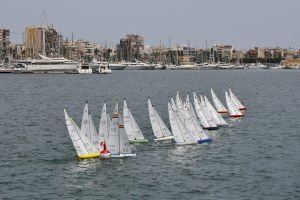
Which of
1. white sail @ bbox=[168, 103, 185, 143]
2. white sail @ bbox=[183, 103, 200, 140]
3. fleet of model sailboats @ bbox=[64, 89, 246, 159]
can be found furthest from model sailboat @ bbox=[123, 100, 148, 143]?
white sail @ bbox=[183, 103, 200, 140]

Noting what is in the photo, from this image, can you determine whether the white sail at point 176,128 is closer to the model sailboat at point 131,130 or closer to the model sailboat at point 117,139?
the model sailboat at point 131,130

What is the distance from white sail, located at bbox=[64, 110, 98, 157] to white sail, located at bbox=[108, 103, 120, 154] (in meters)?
1.30

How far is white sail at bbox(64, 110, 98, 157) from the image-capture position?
45.2m

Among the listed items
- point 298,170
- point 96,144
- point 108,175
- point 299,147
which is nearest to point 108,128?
point 96,144

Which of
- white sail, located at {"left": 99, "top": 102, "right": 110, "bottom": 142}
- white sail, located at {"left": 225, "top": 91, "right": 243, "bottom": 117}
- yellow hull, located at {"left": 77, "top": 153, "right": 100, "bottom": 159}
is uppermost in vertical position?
white sail, located at {"left": 99, "top": 102, "right": 110, "bottom": 142}

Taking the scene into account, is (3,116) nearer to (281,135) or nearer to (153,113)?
(153,113)

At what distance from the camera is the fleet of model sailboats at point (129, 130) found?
148 feet

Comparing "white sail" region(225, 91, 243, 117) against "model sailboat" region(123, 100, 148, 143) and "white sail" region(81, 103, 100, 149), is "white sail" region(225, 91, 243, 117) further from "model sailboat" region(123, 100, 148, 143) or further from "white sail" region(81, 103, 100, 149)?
"white sail" region(81, 103, 100, 149)

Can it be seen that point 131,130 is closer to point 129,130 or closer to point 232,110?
point 129,130

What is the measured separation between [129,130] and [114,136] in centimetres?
888

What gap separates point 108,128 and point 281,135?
22903mm

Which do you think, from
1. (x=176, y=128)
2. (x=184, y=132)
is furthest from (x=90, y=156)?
(x=184, y=132)

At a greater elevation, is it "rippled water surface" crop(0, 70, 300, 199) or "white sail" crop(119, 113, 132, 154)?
"white sail" crop(119, 113, 132, 154)

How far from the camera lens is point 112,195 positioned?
120 feet
